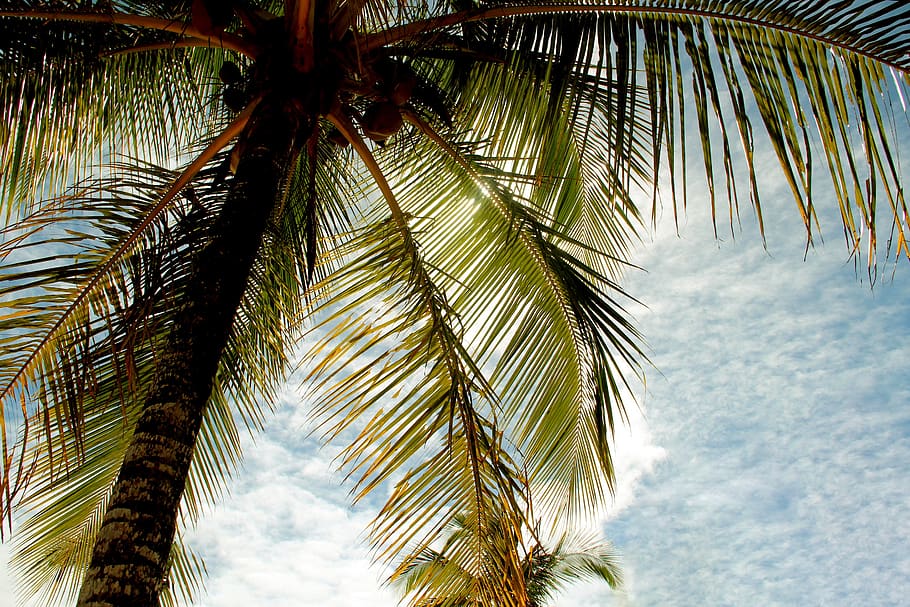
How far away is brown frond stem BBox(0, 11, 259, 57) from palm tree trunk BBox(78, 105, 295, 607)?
428 millimetres

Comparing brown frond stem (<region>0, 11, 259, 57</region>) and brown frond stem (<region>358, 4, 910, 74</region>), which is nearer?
brown frond stem (<region>358, 4, 910, 74</region>)

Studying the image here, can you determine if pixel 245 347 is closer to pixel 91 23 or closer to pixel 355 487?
pixel 355 487

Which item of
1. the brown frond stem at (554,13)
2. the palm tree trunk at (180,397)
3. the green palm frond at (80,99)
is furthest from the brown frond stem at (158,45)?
the brown frond stem at (554,13)

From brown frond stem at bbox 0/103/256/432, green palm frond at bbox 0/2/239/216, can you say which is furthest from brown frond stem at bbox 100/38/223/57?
brown frond stem at bbox 0/103/256/432

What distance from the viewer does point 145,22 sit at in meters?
3.18

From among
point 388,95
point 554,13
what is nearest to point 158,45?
point 388,95

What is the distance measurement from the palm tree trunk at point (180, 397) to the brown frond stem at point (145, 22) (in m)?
0.43

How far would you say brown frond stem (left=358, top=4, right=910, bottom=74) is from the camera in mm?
2221

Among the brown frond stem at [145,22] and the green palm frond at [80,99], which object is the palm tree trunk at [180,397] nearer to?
the brown frond stem at [145,22]

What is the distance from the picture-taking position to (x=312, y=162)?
140 inches

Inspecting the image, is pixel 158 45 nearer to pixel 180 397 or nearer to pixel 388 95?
pixel 388 95

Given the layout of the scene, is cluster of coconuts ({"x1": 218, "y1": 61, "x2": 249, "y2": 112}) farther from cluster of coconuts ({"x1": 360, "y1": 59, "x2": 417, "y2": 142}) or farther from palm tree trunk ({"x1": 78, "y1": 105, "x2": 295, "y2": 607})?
cluster of coconuts ({"x1": 360, "y1": 59, "x2": 417, "y2": 142})

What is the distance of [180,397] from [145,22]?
6.47 ft

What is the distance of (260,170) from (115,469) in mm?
2354
